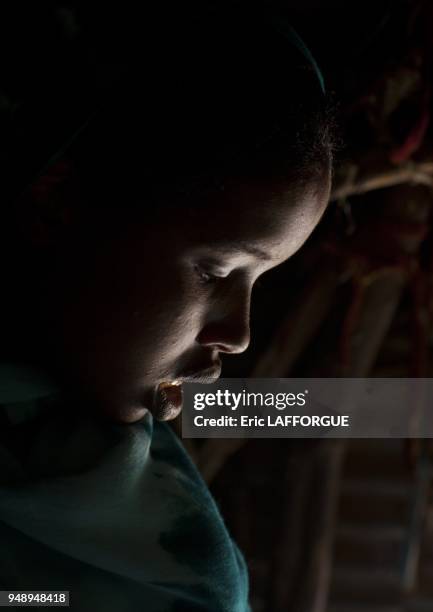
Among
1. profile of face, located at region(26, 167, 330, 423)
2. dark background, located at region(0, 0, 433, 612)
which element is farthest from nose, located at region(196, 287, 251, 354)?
dark background, located at region(0, 0, 433, 612)

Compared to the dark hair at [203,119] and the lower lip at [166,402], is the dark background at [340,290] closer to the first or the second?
the dark hair at [203,119]

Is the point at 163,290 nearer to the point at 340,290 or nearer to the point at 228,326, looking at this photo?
the point at 228,326

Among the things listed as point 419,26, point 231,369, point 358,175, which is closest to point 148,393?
point 358,175

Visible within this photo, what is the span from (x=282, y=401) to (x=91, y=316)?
0.55 metres

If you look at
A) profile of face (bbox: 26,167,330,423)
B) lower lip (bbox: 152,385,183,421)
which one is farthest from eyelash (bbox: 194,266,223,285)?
lower lip (bbox: 152,385,183,421)

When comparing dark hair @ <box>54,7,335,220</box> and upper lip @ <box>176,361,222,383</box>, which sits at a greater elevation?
dark hair @ <box>54,7,335,220</box>

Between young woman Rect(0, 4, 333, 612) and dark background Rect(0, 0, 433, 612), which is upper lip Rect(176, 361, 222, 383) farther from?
dark background Rect(0, 0, 433, 612)

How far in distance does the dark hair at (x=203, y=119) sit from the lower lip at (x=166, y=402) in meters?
0.19

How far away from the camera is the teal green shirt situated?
0.70 m

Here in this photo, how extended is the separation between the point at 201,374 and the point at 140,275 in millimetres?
128

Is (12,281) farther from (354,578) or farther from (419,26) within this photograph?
(354,578)

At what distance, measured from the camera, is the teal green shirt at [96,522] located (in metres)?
0.70

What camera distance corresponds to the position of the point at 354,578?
7.43 feet

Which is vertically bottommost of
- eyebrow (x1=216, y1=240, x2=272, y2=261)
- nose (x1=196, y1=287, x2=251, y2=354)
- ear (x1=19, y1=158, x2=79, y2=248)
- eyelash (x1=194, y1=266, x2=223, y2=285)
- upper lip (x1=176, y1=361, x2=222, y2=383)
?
upper lip (x1=176, y1=361, x2=222, y2=383)
